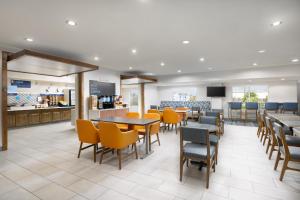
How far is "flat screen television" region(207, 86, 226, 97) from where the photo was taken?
9.04 metres

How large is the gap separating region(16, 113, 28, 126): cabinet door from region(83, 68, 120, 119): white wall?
303 centimetres

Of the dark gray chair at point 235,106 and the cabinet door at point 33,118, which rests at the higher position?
the dark gray chair at point 235,106

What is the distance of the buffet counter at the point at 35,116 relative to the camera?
21.6 ft

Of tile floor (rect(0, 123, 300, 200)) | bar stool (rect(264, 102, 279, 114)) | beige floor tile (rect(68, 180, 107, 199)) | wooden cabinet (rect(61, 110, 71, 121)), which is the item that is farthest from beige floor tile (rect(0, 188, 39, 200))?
bar stool (rect(264, 102, 279, 114))

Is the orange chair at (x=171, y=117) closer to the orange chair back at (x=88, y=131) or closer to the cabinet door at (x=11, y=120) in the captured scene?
the orange chair back at (x=88, y=131)

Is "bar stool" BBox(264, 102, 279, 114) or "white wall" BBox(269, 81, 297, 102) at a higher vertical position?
"white wall" BBox(269, 81, 297, 102)

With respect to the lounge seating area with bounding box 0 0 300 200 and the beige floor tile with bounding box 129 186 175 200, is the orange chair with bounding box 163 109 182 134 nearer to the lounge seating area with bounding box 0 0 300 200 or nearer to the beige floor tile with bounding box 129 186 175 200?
the lounge seating area with bounding box 0 0 300 200

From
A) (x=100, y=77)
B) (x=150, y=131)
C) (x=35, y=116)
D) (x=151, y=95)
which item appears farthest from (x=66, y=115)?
(x=150, y=131)

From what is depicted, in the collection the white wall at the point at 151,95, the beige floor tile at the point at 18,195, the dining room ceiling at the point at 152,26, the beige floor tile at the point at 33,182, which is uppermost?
the dining room ceiling at the point at 152,26

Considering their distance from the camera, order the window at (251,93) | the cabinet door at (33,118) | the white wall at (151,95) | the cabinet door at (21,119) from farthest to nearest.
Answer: the white wall at (151,95), the window at (251,93), the cabinet door at (33,118), the cabinet door at (21,119)

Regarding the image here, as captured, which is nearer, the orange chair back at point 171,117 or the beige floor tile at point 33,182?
the beige floor tile at point 33,182

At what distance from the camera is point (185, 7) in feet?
7.47

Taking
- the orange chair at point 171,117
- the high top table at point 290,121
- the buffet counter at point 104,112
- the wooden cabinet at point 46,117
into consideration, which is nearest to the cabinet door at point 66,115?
the wooden cabinet at point 46,117

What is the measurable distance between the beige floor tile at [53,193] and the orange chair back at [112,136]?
39.5 inches
